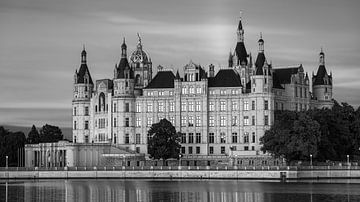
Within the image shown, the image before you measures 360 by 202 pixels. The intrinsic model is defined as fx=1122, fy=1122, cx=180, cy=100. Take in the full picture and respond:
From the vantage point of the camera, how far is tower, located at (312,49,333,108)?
176625mm

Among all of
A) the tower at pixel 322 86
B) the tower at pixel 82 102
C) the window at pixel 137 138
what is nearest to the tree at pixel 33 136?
the tower at pixel 82 102

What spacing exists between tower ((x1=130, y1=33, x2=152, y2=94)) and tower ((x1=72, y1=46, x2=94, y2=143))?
7641 millimetres

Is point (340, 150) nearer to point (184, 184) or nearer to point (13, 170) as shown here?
point (184, 184)

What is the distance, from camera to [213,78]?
169250 millimetres

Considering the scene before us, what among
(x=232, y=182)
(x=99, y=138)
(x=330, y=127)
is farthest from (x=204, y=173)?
(x=99, y=138)

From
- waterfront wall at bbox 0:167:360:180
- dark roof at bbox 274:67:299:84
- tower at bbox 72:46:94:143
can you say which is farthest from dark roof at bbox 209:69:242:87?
waterfront wall at bbox 0:167:360:180

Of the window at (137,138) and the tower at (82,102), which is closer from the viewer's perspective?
the window at (137,138)

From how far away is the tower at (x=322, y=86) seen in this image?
579ft

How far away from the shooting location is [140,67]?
17875 cm

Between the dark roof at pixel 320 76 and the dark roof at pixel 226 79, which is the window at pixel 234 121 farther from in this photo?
the dark roof at pixel 320 76

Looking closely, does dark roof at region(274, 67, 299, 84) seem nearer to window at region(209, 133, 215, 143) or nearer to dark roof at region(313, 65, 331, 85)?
dark roof at region(313, 65, 331, 85)

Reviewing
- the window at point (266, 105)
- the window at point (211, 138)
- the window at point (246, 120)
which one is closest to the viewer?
the window at point (266, 105)

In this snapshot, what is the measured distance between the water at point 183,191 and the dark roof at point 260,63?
29327 millimetres

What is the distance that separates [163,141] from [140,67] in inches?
1011
